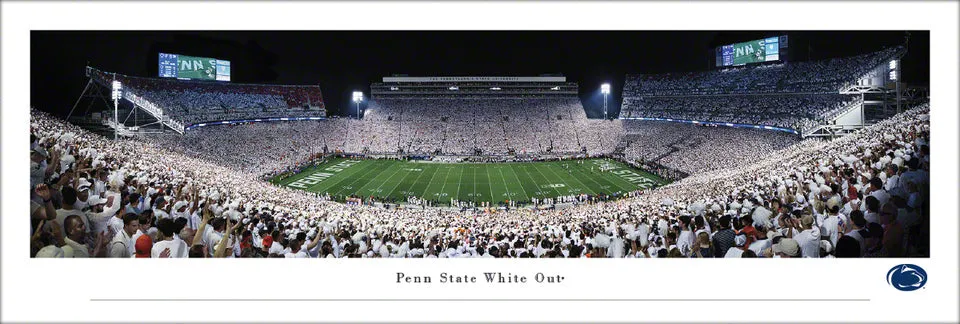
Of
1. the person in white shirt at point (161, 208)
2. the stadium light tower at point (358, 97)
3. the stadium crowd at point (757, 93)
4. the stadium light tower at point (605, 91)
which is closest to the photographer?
the person in white shirt at point (161, 208)

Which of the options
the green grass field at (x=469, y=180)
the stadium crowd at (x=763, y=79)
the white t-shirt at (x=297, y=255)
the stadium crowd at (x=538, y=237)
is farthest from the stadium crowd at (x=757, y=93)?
the white t-shirt at (x=297, y=255)

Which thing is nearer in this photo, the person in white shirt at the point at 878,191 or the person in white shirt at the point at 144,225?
the person in white shirt at the point at 144,225

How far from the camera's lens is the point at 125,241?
374 centimetres

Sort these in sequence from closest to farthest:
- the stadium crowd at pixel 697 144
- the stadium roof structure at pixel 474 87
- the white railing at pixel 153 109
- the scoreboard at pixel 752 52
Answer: the white railing at pixel 153 109, the stadium crowd at pixel 697 144, the scoreboard at pixel 752 52, the stadium roof structure at pixel 474 87

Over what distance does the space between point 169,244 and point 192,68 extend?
28.7 metres

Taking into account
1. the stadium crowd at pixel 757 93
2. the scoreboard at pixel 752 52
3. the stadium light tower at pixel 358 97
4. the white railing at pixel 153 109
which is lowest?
the white railing at pixel 153 109

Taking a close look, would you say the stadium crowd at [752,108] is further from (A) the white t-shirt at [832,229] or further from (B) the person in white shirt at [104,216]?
(B) the person in white shirt at [104,216]

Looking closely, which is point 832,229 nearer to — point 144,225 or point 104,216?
point 144,225

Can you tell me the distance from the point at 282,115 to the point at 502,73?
1950 cm

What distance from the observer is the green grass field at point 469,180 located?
59.1 feet

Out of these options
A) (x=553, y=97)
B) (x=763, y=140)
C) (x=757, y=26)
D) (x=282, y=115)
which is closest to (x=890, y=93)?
(x=763, y=140)

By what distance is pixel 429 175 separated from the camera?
2272 centimetres

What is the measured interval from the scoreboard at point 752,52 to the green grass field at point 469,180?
31.5 ft

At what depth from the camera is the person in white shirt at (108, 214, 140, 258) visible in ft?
12.1
